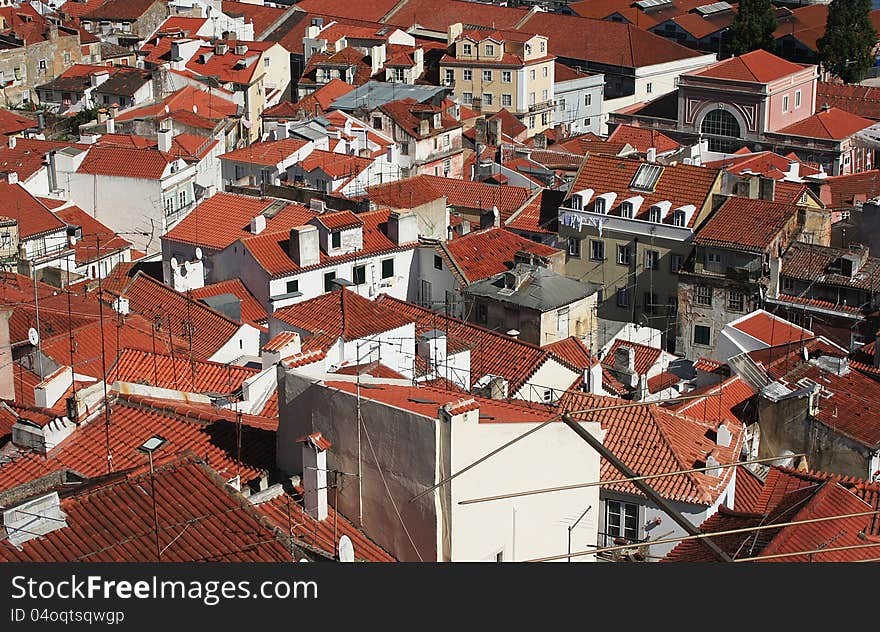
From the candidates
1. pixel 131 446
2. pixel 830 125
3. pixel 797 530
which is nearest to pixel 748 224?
pixel 797 530

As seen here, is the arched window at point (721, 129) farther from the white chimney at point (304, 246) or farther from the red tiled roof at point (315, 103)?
the white chimney at point (304, 246)

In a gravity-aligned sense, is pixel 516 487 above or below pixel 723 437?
above

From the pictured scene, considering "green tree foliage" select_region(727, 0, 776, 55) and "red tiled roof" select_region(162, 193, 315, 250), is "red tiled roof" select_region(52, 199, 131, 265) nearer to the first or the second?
"red tiled roof" select_region(162, 193, 315, 250)

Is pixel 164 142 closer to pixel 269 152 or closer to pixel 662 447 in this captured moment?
pixel 269 152

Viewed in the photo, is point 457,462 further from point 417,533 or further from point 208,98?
point 208,98

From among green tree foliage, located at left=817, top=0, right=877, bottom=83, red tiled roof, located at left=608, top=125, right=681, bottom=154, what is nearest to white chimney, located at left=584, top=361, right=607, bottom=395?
red tiled roof, located at left=608, top=125, right=681, bottom=154

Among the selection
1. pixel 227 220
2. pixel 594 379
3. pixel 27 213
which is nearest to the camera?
pixel 594 379
